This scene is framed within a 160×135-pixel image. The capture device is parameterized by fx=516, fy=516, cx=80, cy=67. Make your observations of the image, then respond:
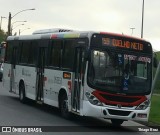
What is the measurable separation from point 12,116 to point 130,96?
381 cm

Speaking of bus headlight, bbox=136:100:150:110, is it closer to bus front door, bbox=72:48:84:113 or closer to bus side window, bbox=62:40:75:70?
bus front door, bbox=72:48:84:113

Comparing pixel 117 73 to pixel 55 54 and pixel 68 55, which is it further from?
pixel 55 54

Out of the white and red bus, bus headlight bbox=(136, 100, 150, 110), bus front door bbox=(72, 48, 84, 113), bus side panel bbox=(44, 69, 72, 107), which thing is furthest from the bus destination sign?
bus side panel bbox=(44, 69, 72, 107)

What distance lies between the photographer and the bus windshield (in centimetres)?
1505

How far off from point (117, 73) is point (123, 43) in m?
1.01

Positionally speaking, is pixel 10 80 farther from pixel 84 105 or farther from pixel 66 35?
pixel 84 105

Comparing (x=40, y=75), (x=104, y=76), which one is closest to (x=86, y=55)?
(x=104, y=76)

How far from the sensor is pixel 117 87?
15.1 metres

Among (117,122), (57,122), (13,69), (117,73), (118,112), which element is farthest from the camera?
(13,69)

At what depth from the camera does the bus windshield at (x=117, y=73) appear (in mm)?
15047

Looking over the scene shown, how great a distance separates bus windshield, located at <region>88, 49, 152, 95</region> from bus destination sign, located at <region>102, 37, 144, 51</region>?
0.24 meters

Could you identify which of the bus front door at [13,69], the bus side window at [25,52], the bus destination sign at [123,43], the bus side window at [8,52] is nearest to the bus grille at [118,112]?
the bus destination sign at [123,43]

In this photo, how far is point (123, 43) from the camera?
15594 mm

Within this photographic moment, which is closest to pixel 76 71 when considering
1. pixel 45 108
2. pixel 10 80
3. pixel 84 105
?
pixel 84 105
